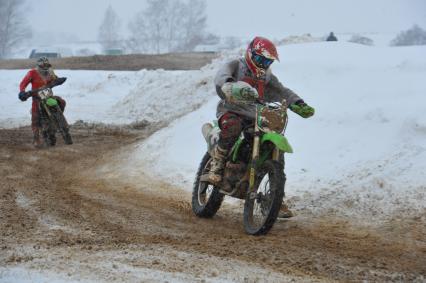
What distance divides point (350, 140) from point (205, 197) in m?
2.98

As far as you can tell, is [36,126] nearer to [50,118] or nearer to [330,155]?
[50,118]

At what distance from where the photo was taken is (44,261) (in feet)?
15.0

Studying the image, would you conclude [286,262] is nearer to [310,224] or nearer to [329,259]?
[329,259]

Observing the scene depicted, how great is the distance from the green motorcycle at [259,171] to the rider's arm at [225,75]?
1.38ft

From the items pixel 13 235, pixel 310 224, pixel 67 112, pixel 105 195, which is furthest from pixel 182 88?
pixel 13 235

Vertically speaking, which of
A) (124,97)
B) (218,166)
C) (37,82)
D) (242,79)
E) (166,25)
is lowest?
(166,25)

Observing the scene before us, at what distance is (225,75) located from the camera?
671cm

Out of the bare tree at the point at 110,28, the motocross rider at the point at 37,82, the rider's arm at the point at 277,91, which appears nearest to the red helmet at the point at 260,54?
the rider's arm at the point at 277,91

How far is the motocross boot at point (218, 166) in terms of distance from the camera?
6629 mm

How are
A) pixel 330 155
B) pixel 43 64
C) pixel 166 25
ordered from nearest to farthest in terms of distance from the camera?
pixel 330 155 < pixel 43 64 < pixel 166 25

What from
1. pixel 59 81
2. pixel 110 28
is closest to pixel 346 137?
pixel 59 81

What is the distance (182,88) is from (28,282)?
46.1 feet

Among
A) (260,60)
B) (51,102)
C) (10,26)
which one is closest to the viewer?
(260,60)

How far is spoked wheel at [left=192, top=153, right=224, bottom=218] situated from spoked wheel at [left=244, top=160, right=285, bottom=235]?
0.61m
